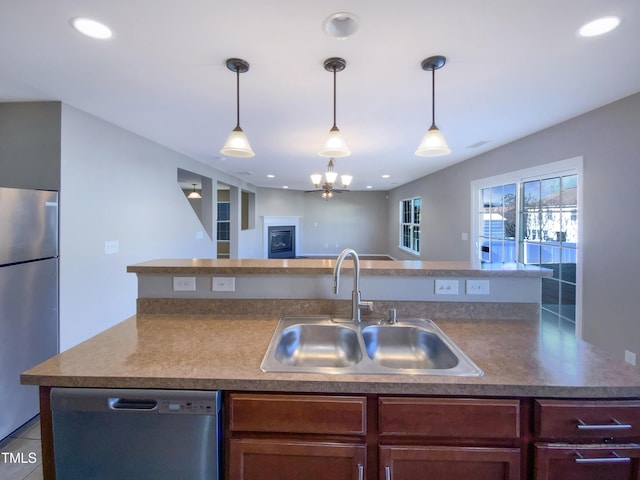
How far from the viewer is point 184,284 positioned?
64.8 inches

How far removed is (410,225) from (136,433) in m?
8.19

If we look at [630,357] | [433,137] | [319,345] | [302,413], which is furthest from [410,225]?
A: [302,413]

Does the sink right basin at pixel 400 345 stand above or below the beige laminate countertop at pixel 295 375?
below

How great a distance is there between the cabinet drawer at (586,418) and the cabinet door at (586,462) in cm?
3

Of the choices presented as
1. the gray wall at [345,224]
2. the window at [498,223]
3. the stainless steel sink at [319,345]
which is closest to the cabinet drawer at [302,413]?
the stainless steel sink at [319,345]

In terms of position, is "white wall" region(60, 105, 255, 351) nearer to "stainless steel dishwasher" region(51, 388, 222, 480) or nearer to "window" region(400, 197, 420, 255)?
"stainless steel dishwasher" region(51, 388, 222, 480)

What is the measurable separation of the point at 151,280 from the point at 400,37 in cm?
189

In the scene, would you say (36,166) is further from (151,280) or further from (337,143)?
(337,143)

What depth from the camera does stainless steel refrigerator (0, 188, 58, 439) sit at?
196 cm

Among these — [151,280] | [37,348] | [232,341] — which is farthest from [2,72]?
[232,341]

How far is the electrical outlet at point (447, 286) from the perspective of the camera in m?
1.61

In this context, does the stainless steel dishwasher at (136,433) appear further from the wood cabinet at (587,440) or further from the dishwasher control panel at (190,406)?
the wood cabinet at (587,440)

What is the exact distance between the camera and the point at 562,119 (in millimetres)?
2875

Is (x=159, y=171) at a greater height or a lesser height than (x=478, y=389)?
greater
